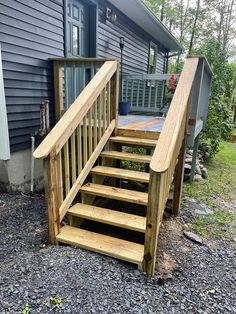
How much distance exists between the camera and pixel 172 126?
6.41 ft

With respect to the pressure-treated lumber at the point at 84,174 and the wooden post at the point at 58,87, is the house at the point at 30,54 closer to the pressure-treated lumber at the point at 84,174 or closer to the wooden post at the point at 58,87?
the wooden post at the point at 58,87

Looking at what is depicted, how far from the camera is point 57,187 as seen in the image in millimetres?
2211

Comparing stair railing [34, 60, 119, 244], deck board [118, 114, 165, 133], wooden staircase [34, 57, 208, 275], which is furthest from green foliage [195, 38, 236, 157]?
stair railing [34, 60, 119, 244]

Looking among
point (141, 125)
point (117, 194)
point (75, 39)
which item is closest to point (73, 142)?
point (117, 194)

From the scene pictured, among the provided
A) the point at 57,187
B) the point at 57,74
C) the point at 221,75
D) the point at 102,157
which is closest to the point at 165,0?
the point at 221,75

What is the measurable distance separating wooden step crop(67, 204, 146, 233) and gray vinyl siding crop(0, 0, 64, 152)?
4.95 feet

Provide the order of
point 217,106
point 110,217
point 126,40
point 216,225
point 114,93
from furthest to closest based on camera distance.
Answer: point 126,40 < point 217,106 < point 216,225 < point 114,93 < point 110,217

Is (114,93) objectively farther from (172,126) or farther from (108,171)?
(172,126)

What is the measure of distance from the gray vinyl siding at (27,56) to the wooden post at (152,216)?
7.69 ft

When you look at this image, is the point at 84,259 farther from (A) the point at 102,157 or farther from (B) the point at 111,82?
(B) the point at 111,82

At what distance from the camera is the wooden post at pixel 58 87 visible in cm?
381

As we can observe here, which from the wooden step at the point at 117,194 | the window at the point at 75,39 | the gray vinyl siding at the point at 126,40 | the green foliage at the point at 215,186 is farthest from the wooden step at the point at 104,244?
the gray vinyl siding at the point at 126,40

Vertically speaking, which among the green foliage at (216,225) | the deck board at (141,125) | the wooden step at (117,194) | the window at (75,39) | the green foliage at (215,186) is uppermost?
the window at (75,39)

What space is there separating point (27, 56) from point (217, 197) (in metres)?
3.77
